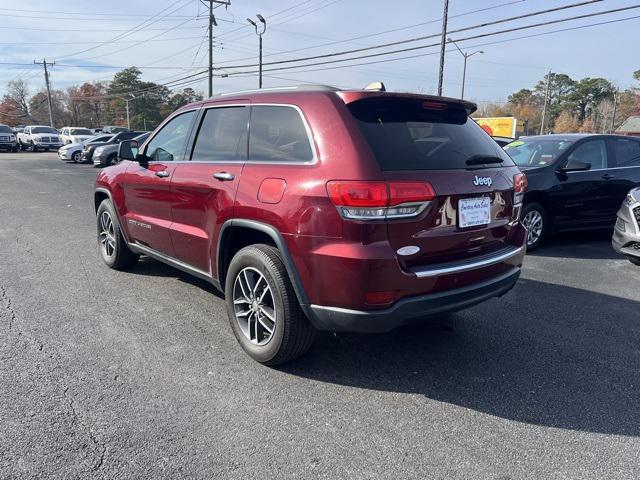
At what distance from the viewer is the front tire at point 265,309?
3.04 metres

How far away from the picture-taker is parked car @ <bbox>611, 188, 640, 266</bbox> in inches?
224

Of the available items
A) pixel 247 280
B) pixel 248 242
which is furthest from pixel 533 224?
pixel 247 280

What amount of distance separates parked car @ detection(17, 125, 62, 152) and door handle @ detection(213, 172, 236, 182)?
36426mm

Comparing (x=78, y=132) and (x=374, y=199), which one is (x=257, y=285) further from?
(x=78, y=132)

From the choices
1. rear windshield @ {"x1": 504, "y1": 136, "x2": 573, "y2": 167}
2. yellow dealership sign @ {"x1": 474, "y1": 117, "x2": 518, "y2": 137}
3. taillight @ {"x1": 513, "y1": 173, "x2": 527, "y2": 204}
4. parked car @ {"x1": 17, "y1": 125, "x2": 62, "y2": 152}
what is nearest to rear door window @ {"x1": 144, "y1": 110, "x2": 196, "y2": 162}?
taillight @ {"x1": 513, "y1": 173, "x2": 527, "y2": 204}

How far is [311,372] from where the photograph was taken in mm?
3246

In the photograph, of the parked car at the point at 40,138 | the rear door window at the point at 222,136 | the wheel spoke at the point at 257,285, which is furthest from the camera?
the parked car at the point at 40,138

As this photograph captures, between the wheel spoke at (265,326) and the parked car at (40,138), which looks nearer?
the wheel spoke at (265,326)

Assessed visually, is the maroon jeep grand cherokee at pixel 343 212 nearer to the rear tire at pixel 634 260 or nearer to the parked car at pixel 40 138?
the rear tire at pixel 634 260

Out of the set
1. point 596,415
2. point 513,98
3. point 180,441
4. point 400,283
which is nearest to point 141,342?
point 180,441

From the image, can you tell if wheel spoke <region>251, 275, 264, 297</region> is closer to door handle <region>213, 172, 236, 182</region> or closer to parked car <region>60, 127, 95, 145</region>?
door handle <region>213, 172, 236, 182</region>

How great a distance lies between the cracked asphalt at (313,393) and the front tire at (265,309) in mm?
154

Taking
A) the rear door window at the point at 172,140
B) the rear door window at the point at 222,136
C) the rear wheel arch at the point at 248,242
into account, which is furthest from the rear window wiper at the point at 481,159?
the rear door window at the point at 172,140

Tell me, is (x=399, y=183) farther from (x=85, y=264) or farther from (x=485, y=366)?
(x=85, y=264)
